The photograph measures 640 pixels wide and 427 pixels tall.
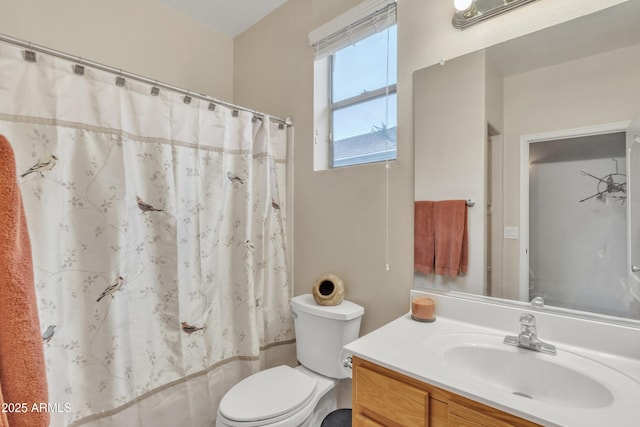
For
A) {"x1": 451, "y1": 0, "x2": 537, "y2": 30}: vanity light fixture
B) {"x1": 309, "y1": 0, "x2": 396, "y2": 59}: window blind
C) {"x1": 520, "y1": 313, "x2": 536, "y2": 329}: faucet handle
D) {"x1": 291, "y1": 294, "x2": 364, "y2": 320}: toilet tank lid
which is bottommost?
{"x1": 291, "y1": 294, "x2": 364, "y2": 320}: toilet tank lid

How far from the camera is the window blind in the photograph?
4.84ft

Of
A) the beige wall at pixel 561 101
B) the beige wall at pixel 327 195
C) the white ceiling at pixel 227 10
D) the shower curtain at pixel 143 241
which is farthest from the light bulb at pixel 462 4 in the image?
the white ceiling at pixel 227 10

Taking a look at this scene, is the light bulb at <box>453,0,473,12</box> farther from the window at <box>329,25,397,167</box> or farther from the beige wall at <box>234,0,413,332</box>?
the beige wall at <box>234,0,413,332</box>

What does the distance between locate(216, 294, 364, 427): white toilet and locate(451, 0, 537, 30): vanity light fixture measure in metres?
1.34

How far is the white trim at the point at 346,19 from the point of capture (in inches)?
58.5

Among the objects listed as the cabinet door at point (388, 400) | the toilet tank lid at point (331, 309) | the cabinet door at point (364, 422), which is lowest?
the cabinet door at point (364, 422)

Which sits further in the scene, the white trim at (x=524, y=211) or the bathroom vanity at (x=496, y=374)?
the white trim at (x=524, y=211)

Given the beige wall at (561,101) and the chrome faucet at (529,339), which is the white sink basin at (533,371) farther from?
the beige wall at (561,101)

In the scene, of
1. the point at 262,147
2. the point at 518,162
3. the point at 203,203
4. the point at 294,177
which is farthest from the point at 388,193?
the point at 203,203

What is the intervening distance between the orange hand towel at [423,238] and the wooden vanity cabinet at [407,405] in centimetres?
55

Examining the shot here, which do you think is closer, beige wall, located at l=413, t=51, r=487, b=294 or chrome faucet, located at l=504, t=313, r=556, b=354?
chrome faucet, located at l=504, t=313, r=556, b=354

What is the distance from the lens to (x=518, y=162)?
1.11 metres

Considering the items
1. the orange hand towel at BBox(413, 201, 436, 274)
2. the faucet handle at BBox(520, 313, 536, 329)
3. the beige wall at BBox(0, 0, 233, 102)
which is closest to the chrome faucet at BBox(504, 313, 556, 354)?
the faucet handle at BBox(520, 313, 536, 329)

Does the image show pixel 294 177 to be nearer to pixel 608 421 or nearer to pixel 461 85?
pixel 461 85
